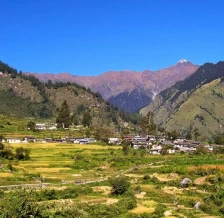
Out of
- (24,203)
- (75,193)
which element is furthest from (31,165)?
(24,203)

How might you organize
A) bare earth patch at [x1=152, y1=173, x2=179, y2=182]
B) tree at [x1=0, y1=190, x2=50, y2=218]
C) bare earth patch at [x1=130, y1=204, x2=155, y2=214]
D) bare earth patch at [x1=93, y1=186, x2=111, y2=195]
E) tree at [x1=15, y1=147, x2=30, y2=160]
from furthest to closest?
tree at [x1=15, y1=147, x2=30, y2=160]
bare earth patch at [x1=152, y1=173, x2=179, y2=182]
bare earth patch at [x1=93, y1=186, x2=111, y2=195]
bare earth patch at [x1=130, y1=204, x2=155, y2=214]
tree at [x1=0, y1=190, x2=50, y2=218]

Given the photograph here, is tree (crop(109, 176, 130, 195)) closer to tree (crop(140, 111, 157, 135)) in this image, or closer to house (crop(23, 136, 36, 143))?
house (crop(23, 136, 36, 143))

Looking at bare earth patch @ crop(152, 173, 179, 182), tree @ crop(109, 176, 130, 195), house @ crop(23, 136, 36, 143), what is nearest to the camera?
tree @ crop(109, 176, 130, 195)

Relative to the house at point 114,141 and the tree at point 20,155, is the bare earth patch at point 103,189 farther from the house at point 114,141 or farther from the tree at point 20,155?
the house at point 114,141

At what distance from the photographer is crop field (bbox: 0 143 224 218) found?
44906mm

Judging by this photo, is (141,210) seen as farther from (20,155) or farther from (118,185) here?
(20,155)

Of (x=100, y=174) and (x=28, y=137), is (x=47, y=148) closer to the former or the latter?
(x=28, y=137)

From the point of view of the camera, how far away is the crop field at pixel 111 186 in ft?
147

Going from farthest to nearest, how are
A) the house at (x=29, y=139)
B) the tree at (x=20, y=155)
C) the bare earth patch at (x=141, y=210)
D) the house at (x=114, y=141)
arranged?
the house at (x=114, y=141) → the house at (x=29, y=139) → the tree at (x=20, y=155) → the bare earth patch at (x=141, y=210)

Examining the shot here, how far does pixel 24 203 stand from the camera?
30.4m

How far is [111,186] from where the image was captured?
197 ft

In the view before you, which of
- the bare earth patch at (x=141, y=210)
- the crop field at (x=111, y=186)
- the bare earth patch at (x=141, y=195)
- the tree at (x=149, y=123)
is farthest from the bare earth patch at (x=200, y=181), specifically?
the tree at (x=149, y=123)

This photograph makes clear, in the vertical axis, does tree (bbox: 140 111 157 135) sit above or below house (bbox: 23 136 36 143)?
above

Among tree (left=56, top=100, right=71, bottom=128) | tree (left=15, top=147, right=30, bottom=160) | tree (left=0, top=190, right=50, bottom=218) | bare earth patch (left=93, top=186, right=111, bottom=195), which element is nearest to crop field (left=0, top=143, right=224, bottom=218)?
bare earth patch (left=93, top=186, right=111, bottom=195)
